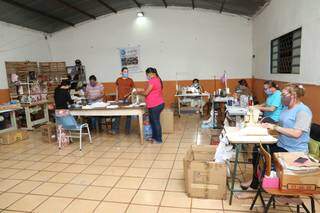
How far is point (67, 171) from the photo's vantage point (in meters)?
3.65

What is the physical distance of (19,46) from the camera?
7.09 m

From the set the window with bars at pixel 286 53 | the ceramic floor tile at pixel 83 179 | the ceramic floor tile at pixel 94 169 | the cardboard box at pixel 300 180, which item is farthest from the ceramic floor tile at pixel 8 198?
the window with bars at pixel 286 53

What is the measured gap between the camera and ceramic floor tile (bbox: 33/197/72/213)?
8.59ft

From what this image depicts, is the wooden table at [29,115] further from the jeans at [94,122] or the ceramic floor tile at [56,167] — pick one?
the ceramic floor tile at [56,167]

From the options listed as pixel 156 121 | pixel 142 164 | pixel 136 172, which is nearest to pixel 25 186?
pixel 136 172

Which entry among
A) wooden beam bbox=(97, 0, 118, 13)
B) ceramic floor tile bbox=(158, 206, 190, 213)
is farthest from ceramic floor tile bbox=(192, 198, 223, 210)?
wooden beam bbox=(97, 0, 118, 13)

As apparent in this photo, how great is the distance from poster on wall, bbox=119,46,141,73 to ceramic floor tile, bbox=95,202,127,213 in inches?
240

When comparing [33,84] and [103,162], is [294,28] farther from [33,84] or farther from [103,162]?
[33,84]

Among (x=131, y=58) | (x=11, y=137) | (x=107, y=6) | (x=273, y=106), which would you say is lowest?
(x=11, y=137)

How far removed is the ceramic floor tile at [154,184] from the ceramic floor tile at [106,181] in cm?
42

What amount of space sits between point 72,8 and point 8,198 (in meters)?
5.58

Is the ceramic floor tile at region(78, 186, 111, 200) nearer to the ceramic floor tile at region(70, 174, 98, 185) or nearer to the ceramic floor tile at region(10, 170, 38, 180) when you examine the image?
the ceramic floor tile at region(70, 174, 98, 185)

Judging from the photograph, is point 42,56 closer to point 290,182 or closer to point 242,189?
point 242,189

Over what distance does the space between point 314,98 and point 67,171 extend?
3.89 m
